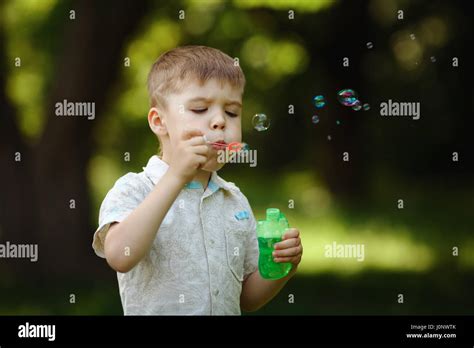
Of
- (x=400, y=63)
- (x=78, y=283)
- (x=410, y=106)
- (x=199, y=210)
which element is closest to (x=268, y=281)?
(x=199, y=210)

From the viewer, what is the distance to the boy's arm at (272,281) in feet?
7.28

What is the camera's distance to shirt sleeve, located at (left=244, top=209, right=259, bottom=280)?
2396mm

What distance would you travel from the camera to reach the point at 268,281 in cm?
236

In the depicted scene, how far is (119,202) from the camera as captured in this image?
7.06 feet

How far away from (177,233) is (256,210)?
533 cm

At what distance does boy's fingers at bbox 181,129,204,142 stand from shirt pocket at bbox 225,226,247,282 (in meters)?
0.31

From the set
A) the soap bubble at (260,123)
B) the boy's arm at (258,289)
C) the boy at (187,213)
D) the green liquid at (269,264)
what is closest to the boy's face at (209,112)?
the boy at (187,213)

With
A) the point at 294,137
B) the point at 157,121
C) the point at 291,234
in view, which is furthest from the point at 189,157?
the point at 294,137

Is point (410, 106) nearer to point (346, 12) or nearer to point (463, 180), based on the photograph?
point (463, 180)

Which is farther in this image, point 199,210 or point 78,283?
point 78,283

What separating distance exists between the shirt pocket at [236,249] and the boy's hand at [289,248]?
0.13m

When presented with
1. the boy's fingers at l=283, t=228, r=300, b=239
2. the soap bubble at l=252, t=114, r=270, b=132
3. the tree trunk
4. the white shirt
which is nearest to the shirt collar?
the white shirt

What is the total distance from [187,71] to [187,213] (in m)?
0.42

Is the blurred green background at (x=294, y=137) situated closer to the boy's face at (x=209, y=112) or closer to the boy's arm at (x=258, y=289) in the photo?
the boy's arm at (x=258, y=289)
